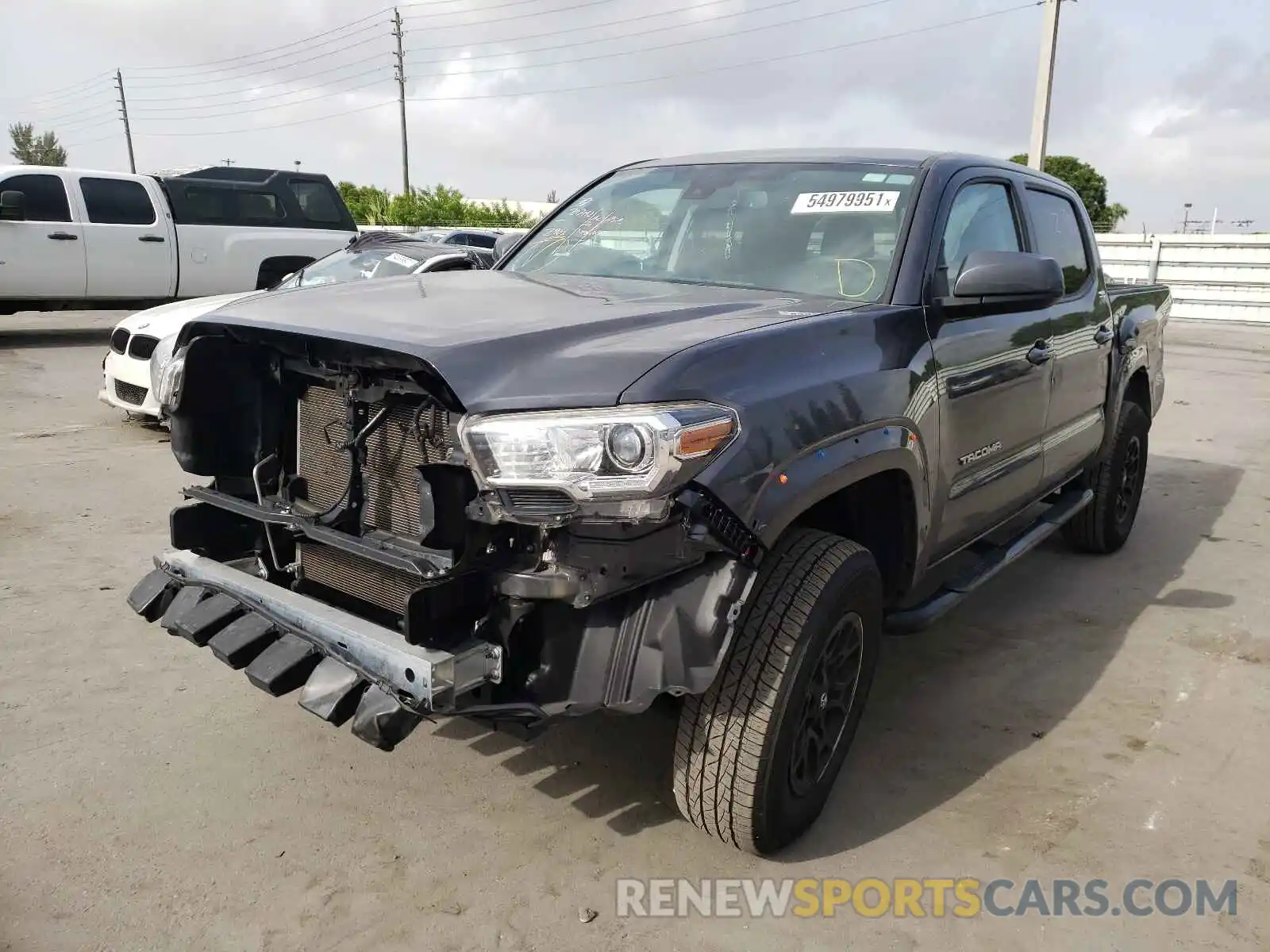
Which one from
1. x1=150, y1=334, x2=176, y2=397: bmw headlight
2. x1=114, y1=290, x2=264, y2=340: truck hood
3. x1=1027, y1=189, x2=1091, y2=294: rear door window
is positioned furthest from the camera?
x1=114, y1=290, x2=264, y2=340: truck hood

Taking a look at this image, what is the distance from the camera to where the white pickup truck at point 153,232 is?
39.1 ft

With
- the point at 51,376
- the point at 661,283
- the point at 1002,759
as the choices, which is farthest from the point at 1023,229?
the point at 51,376

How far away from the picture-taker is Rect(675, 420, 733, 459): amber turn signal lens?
2169 millimetres

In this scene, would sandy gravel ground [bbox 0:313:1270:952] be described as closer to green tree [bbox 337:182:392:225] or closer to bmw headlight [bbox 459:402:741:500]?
bmw headlight [bbox 459:402:741:500]

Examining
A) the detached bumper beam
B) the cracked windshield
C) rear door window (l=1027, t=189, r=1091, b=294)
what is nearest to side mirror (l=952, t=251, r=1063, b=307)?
the cracked windshield

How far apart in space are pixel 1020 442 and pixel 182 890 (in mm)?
3111

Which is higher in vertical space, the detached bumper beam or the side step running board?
the detached bumper beam

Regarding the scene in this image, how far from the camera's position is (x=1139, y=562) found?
5410mm

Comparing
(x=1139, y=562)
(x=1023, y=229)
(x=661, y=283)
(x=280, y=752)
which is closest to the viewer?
(x=280, y=752)

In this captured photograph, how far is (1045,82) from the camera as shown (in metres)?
19.3

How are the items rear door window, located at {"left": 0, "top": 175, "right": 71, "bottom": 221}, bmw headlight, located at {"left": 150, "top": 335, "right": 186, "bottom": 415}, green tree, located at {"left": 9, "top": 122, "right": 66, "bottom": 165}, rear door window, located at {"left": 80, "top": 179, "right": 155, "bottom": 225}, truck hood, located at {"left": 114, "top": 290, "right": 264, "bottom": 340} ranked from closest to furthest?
bmw headlight, located at {"left": 150, "top": 335, "right": 186, "bottom": 415}, truck hood, located at {"left": 114, "top": 290, "right": 264, "bottom": 340}, rear door window, located at {"left": 0, "top": 175, "right": 71, "bottom": 221}, rear door window, located at {"left": 80, "top": 179, "right": 155, "bottom": 225}, green tree, located at {"left": 9, "top": 122, "right": 66, "bottom": 165}

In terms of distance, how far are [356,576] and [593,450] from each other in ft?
2.91

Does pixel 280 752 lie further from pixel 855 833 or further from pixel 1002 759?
pixel 1002 759

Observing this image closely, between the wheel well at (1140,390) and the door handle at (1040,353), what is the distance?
1.60 metres
